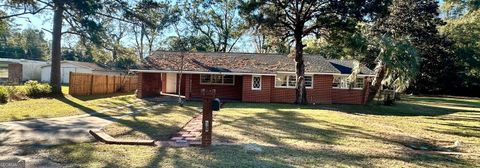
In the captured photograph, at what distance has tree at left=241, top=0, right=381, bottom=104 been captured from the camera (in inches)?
820

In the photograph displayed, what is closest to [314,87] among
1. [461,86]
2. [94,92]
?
[94,92]

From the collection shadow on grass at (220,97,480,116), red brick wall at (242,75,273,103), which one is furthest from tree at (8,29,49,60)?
shadow on grass at (220,97,480,116)

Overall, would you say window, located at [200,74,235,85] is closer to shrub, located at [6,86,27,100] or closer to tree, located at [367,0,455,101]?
tree, located at [367,0,455,101]

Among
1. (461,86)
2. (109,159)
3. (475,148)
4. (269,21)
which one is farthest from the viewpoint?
(461,86)

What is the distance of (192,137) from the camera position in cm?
945

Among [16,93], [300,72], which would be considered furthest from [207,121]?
[300,72]

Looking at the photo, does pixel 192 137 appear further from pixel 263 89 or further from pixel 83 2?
pixel 263 89

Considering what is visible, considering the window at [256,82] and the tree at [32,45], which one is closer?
the window at [256,82]

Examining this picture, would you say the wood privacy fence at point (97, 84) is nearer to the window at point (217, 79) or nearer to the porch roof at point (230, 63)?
the porch roof at point (230, 63)

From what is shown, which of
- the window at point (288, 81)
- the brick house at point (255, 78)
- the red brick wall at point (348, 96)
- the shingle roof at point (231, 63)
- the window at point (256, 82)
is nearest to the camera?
the brick house at point (255, 78)

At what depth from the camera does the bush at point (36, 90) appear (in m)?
20.4

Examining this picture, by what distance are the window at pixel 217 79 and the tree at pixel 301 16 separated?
475 cm

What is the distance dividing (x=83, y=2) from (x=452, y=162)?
12806 mm

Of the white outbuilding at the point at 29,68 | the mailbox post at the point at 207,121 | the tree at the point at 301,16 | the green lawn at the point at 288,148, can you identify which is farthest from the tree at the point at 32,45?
the mailbox post at the point at 207,121
